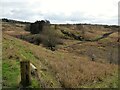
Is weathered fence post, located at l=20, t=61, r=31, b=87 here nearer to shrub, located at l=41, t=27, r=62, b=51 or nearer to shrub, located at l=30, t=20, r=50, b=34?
shrub, located at l=41, t=27, r=62, b=51

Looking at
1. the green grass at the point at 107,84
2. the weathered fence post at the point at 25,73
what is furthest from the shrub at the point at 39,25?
the weathered fence post at the point at 25,73

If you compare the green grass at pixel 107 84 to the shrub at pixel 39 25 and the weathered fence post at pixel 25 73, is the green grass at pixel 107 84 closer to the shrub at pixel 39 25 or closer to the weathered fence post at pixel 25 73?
the weathered fence post at pixel 25 73

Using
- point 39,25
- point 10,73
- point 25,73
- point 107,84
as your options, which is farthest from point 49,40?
point 25,73

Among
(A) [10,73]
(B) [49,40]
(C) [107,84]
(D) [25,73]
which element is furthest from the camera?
(B) [49,40]

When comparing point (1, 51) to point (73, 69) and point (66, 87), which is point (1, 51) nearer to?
point (73, 69)

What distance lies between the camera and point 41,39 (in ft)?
198

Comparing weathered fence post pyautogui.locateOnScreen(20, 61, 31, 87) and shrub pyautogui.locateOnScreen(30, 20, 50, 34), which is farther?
shrub pyautogui.locateOnScreen(30, 20, 50, 34)

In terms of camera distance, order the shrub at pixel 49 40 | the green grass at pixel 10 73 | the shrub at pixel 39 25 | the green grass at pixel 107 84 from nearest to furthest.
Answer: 1. the green grass at pixel 10 73
2. the green grass at pixel 107 84
3. the shrub at pixel 49 40
4. the shrub at pixel 39 25

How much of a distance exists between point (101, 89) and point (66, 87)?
2.46m

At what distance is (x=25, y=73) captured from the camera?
13.3 metres

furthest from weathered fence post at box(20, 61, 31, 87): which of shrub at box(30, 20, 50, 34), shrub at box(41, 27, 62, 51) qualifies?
shrub at box(30, 20, 50, 34)

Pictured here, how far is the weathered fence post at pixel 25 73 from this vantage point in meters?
13.1

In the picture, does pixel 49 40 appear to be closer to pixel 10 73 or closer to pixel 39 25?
pixel 39 25

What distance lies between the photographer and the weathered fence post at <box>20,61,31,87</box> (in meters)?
13.1
